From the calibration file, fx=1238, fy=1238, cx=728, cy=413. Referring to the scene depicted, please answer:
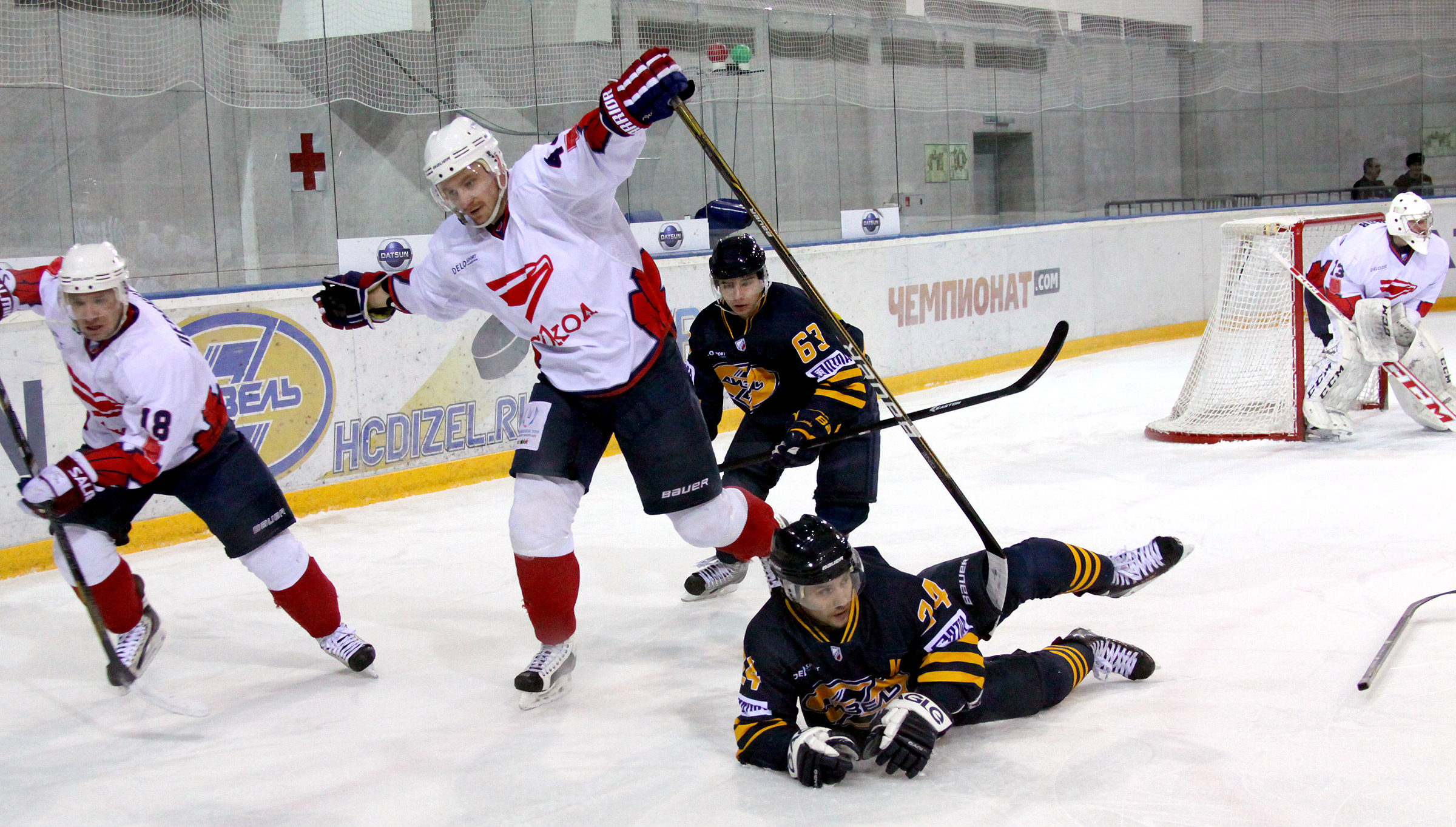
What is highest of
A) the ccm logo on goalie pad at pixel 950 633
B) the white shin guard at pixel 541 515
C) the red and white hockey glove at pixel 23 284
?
the red and white hockey glove at pixel 23 284

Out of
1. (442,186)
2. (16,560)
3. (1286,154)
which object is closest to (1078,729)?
(442,186)

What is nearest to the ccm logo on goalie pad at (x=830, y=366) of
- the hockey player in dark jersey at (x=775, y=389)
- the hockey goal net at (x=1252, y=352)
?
the hockey player in dark jersey at (x=775, y=389)

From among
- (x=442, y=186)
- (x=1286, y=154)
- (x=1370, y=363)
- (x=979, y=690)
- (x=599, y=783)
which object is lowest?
(x=599, y=783)

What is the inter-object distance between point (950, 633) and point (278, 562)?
5.33 ft

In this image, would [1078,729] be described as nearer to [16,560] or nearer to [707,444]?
[707,444]

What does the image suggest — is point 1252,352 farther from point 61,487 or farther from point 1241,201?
point 1241,201

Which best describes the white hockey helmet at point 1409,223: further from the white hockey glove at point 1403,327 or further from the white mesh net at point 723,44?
the white mesh net at point 723,44

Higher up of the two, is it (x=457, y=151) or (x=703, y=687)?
(x=457, y=151)

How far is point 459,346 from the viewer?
541 cm

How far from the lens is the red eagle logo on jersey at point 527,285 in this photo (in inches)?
101

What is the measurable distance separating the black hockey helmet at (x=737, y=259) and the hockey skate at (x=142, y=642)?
1.63 m

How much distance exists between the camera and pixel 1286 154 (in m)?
12.2

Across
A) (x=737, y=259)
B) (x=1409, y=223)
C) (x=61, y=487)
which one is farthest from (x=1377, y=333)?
(x=61, y=487)

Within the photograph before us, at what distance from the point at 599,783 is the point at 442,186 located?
123cm
